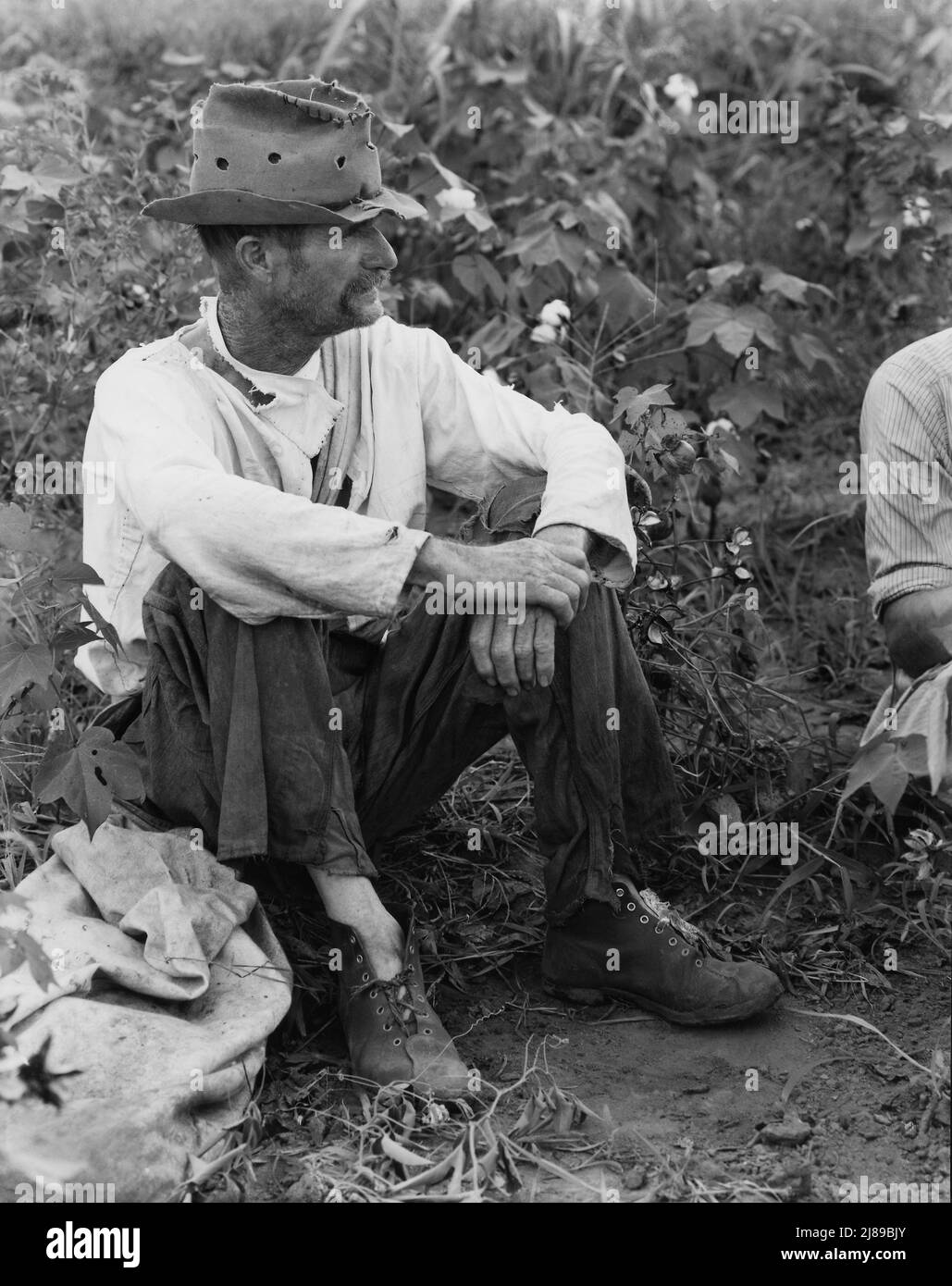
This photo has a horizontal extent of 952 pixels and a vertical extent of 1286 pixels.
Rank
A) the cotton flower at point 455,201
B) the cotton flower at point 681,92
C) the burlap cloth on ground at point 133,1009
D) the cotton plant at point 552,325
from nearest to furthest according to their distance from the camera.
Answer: the burlap cloth on ground at point 133,1009 → the cotton plant at point 552,325 → the cotton flower at point 455,201 → the cotton flower at point 681,92

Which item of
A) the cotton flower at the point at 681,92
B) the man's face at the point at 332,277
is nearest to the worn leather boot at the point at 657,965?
the man's face at the point at 332,277

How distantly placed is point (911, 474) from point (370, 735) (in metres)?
1.03

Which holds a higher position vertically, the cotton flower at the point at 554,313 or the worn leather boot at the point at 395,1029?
the cotton flower at the point at 554,313

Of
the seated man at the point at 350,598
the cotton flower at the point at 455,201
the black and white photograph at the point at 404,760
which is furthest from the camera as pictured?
the cotton flower at the point at 455,201

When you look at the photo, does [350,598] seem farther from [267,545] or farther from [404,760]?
[404,760]

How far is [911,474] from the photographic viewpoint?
2803mm

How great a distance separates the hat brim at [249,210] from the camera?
98.5 inches

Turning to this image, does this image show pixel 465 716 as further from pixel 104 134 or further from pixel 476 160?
pixel 104 134

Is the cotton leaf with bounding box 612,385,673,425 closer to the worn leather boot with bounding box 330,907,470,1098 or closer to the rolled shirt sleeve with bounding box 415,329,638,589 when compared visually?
the rolled shirt sleeve with bounding box 415,329,638,589

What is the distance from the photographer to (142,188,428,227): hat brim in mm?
2502

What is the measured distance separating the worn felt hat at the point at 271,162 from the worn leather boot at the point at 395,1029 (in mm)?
1118

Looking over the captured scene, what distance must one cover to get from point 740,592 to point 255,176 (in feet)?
4.29

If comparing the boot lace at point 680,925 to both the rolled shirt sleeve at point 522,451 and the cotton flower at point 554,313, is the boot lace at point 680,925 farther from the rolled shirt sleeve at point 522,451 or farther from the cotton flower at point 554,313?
the cotton flower at point 554,313

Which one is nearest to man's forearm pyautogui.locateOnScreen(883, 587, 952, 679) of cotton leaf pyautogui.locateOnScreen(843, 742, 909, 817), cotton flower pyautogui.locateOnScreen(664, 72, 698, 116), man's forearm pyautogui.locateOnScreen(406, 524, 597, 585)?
cotton leaf pyautogui.locateOnScreen(843, 742, 909, 817)
